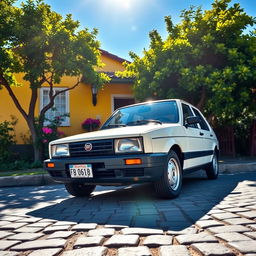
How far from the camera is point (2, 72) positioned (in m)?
9.38

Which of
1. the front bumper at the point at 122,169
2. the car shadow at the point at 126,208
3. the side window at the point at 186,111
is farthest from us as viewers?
the side window at the point at 186,111

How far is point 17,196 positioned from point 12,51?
5.90m

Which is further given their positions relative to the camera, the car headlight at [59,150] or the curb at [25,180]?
the curb at [25,180]

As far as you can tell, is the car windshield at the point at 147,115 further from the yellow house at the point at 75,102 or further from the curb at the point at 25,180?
the yellow house at the point at 75,102

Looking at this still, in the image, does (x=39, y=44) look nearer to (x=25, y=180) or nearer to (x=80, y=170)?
(x=25, y=180)

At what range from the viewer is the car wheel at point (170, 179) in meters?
3.91

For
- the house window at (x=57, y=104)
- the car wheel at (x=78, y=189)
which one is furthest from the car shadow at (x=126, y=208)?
the house window at (x=57, y=104)

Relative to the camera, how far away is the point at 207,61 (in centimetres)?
1022

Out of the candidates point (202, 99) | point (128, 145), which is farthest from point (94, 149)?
point (202, 99)

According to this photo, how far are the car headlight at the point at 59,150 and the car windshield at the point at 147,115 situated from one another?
1.07m

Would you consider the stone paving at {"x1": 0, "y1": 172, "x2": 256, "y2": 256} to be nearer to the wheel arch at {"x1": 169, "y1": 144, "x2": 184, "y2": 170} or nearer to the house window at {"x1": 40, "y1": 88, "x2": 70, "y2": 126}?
the wheel arch at {"x1": 169, "y1": 144, "x2": 184, "y2": 170}

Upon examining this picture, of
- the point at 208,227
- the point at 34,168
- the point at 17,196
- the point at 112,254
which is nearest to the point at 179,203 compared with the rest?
the point at 208,227

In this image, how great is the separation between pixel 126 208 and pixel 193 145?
2047 mm

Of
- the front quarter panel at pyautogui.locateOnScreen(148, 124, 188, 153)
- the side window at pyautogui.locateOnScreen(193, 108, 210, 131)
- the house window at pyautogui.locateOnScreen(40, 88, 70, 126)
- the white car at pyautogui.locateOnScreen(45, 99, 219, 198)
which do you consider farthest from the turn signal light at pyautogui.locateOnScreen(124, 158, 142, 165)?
the house window at pyautogui.locateOnScreen(40, 88, 70, 126)
